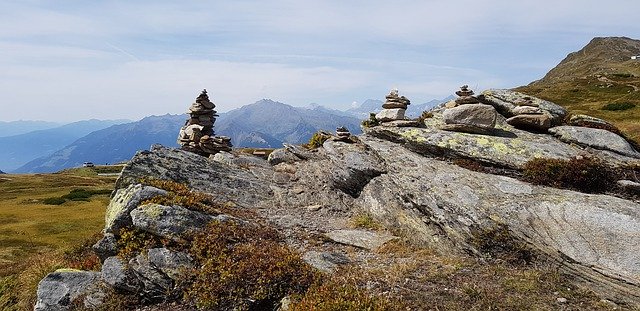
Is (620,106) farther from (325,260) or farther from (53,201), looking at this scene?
(53,201)

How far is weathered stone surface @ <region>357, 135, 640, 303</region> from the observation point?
1358 cm

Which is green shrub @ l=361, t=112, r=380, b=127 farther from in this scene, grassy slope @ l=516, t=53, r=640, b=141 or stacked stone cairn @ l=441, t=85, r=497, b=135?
grassy slope @ l=516, t=53, r=640, b=141

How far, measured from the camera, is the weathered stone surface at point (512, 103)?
81.2ft

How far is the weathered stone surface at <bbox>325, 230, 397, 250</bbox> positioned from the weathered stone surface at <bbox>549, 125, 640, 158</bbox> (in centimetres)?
1128

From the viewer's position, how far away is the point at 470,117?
22953 mm

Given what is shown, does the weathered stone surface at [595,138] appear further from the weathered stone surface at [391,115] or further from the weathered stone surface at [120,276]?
the weathered stone surface at [120,276]

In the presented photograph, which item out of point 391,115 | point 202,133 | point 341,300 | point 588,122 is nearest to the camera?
point 341,300

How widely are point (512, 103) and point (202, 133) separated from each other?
25.7 meters

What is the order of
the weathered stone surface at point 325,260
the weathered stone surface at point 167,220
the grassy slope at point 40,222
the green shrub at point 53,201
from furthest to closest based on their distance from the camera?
the green shrub at point 53,201, the grassy slope at point 40,222, the weathered stone surface at point 167,220, the weathered stone surface at point 325,260

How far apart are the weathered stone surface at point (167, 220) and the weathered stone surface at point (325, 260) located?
16.1 ft

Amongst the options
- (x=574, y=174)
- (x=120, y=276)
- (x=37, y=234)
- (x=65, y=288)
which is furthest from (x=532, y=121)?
(x=37, y=234)

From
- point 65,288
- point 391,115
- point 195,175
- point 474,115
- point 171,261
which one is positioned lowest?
point 65,288

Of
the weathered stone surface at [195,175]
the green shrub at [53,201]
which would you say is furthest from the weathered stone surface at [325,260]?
the green shrub at [53,201]

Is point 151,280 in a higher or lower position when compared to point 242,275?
lower
